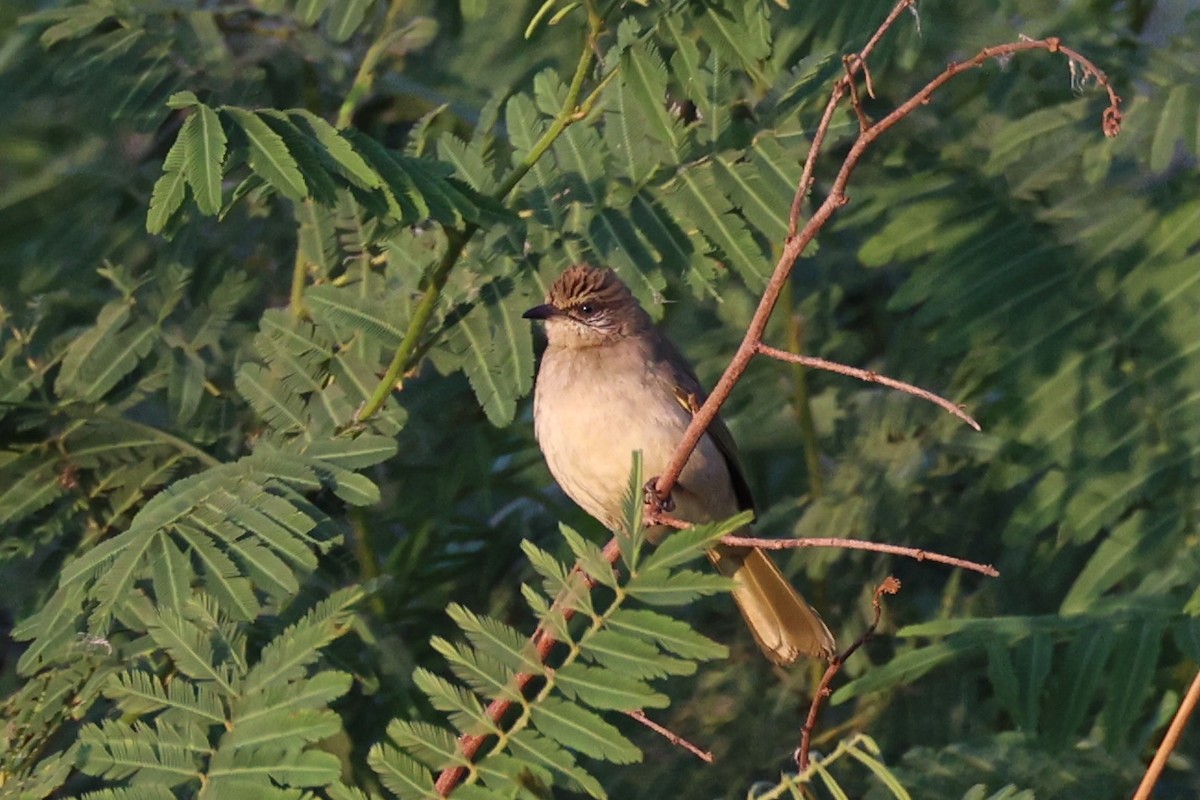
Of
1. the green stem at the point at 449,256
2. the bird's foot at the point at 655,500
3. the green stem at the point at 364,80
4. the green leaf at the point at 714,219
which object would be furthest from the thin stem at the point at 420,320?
the green stem at the point at 364,80

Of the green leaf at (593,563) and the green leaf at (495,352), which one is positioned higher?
the green leaf at (593,563)

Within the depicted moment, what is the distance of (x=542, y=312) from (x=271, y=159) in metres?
1.17

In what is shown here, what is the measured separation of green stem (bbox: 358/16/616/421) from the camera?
4.00 m

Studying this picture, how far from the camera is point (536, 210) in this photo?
4.43m

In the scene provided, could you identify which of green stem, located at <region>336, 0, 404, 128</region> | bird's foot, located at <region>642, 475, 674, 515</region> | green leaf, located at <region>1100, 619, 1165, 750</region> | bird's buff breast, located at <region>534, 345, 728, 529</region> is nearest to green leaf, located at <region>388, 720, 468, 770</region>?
bird's foot, located at <region>642, 475, 674, 515</region>

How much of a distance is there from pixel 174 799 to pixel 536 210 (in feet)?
6.22

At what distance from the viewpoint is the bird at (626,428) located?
470cm

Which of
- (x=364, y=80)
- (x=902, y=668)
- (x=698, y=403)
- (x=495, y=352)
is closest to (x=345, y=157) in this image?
(x=495, y=352)

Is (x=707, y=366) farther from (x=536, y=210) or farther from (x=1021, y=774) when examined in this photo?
(x=1021, y=774)

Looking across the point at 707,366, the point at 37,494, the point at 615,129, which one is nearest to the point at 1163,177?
the point at 707,366

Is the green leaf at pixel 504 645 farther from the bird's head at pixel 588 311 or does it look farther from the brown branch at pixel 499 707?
the bird's head at pixel 588 311

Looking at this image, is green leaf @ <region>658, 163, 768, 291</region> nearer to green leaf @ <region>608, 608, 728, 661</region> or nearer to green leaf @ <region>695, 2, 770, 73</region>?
green leaf @ <region>695, 2, 770, 73</region>

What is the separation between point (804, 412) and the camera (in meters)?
5.62

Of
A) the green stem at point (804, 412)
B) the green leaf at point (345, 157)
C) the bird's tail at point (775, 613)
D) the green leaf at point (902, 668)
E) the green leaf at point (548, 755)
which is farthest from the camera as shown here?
the green stem at point (804, 412)
